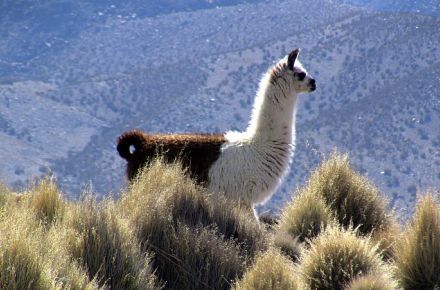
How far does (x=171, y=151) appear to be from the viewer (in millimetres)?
9828

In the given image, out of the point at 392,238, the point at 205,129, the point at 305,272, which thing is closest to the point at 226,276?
the point at 305,272

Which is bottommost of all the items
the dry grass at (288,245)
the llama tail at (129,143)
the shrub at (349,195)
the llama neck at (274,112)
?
the dry grass at (288,245)

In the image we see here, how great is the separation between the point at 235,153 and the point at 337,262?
107 inches

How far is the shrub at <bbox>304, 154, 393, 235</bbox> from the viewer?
33.2ft

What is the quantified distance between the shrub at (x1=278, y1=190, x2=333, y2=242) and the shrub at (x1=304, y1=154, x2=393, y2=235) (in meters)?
0.22

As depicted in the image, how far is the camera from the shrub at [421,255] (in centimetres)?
768

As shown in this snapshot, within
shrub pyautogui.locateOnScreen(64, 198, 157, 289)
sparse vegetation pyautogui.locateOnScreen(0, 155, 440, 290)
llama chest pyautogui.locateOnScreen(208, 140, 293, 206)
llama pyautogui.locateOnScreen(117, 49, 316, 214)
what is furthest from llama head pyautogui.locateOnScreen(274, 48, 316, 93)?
shrub pyautogui.locateOnScreen(64, 198, 157, 289)

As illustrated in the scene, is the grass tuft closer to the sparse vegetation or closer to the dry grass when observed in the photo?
the sparse vegetation

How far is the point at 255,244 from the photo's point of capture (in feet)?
26.9

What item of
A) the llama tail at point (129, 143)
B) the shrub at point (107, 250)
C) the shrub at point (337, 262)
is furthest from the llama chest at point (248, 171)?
the shrub at point (107, 250)

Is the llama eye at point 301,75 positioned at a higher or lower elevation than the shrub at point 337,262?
higher

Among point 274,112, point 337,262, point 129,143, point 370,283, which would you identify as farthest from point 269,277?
point 274,112

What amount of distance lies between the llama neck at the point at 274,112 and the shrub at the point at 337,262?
2860 mm

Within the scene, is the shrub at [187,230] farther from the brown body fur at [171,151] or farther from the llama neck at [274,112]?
the llama neck at [274,112]
